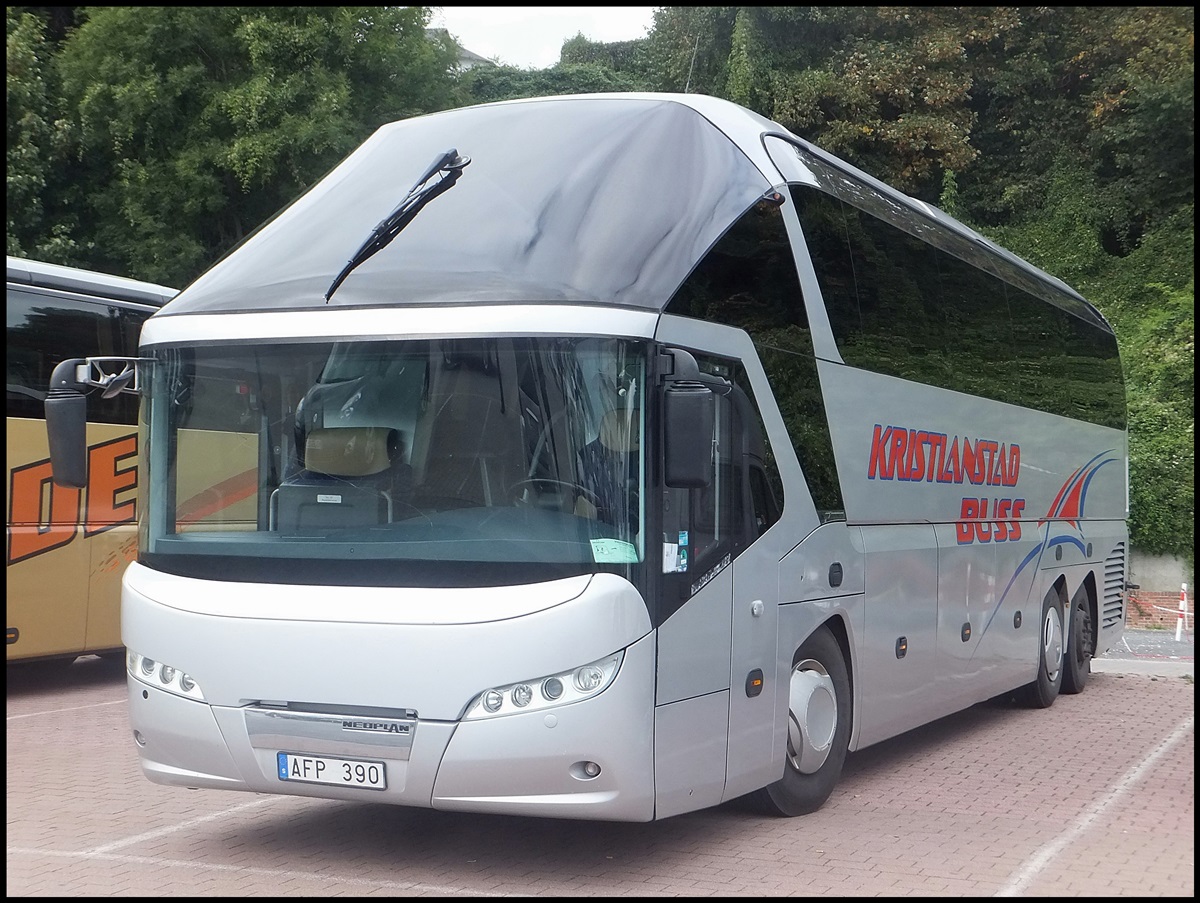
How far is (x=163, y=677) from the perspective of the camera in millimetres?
6855

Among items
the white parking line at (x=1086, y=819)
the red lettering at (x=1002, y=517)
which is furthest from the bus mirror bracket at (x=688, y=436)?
the red lettering at (x=1002, y=517)

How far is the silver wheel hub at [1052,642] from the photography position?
13180 millimetres

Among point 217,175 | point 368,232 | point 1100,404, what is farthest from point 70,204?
point 368,232

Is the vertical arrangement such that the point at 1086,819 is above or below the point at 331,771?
below

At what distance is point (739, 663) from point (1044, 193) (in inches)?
1129

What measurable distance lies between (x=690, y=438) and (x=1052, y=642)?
325 inches

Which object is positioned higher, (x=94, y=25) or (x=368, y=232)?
(x=94, y=25)

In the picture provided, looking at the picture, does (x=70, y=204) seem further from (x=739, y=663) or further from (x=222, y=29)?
(x=739, y=663)

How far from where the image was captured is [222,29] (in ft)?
87.9

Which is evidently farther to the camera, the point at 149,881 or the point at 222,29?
the point at 222,29

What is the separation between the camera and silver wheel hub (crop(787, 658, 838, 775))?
26.1 ft

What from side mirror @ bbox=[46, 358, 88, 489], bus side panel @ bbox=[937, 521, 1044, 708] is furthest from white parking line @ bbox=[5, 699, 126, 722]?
bus side panel @ bbox=[937, 521, 1044, 708]

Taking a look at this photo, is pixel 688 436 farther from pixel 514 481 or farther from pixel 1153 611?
pixel 1153 611

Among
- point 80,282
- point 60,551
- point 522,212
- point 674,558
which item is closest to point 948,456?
point 674,558
